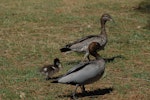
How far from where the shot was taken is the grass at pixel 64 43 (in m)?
10.7

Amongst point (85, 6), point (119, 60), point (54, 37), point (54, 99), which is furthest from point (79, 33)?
point (54, 99)

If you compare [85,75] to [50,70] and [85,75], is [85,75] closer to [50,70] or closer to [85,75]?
[85,75]

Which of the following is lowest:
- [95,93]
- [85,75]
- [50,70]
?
[95,93]

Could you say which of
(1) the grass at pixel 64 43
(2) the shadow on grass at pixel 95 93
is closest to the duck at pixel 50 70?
(1) the grass at pixel 64 43

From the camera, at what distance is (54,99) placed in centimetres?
984

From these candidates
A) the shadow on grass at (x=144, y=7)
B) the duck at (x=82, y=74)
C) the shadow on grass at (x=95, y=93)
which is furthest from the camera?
the shadow on grass at (x=144, y=7)

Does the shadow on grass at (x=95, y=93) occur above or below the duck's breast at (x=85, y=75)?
below

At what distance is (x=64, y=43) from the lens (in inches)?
617

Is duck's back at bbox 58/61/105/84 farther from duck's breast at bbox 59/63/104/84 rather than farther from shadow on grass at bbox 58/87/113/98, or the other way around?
shadow on grass at bbox 58/87/113/98

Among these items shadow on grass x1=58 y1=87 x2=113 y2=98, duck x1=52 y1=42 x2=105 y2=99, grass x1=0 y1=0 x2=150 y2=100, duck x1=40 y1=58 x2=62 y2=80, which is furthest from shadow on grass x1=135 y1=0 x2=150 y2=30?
duck x1=52 y1=42 x2=105 y2=99

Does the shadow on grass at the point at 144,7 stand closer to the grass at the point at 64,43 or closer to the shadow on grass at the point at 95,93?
the grass at the point at 64,43

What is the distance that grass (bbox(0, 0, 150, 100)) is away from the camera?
1066 centimetres

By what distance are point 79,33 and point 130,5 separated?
6.63 meters

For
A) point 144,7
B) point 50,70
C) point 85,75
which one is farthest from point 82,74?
point 144,7
